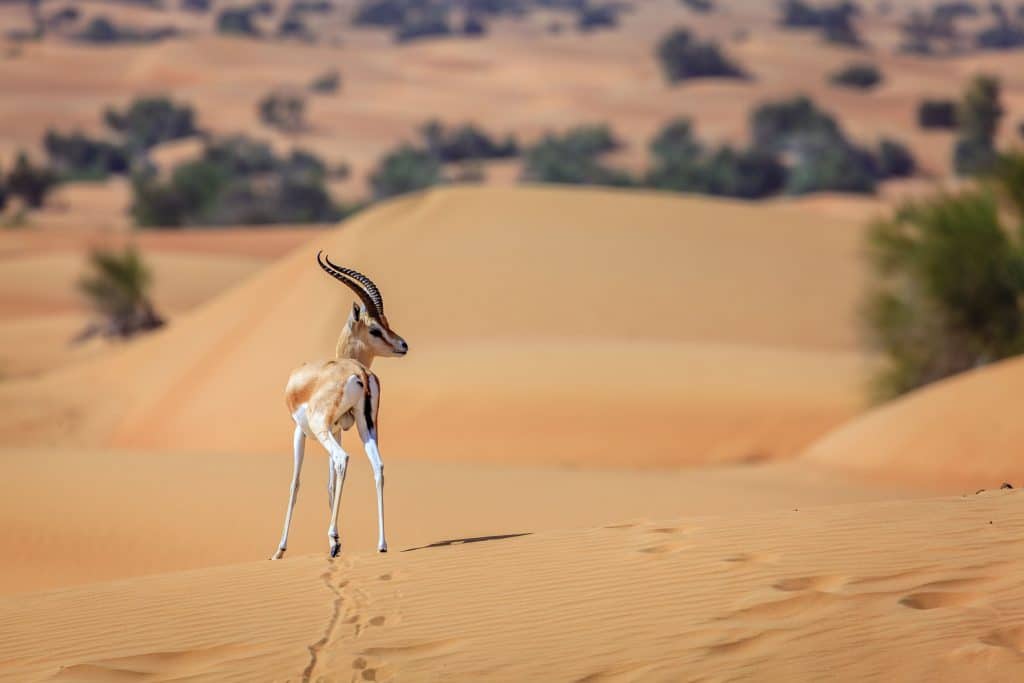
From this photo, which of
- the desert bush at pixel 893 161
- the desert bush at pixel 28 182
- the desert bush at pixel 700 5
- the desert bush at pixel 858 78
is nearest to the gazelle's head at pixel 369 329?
→ the desert bush at pixel 28 182

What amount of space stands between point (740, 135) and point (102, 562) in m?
66.4

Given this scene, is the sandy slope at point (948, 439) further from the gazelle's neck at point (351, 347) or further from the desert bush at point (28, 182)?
the desert bush at point (28, 182)

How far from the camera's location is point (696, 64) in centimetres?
9381

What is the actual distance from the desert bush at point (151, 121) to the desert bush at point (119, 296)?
4223 cm

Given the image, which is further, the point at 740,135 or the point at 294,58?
the point at 294,58

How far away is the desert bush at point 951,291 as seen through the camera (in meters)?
22.6

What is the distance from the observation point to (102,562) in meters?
14.6

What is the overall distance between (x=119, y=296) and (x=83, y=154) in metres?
40.4

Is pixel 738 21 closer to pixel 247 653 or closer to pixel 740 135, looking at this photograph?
pixel 740 135

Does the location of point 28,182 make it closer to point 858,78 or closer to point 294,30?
point 858,78

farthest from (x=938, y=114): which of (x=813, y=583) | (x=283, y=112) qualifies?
(x=813, y=583)

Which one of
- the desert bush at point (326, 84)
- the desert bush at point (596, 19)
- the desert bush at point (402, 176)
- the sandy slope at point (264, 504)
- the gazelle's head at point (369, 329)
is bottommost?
the sandy slope at point (264, 504)

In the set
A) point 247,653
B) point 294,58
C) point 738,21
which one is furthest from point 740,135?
point 247,653

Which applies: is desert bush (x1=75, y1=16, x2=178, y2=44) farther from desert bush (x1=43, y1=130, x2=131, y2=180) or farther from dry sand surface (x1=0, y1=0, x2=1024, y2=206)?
desert bush (x1=43, y1=130, x2=131, y2=180)
